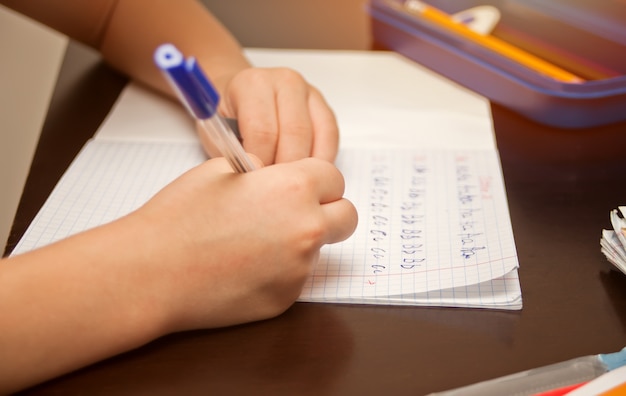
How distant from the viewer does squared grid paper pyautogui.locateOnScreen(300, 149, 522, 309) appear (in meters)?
0.43

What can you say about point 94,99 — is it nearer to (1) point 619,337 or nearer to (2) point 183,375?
(2) point 183,375

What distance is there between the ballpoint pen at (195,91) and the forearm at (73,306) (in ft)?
0.26

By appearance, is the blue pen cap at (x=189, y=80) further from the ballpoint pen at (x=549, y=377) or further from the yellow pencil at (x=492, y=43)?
the yellow pencil at (x=492, y=43)

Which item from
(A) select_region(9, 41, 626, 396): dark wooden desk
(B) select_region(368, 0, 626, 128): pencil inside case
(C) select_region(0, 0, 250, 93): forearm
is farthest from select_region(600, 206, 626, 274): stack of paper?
(C) select_region(0, 0, 250, 93): forearm

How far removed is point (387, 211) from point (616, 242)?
158mm

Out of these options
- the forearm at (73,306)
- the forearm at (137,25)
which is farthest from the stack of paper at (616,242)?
the forearm at (137,25)

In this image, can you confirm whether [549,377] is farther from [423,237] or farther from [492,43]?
[492,43]

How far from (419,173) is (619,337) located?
215 millimetres

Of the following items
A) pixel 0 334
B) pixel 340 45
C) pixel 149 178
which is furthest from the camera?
pixel 340 45

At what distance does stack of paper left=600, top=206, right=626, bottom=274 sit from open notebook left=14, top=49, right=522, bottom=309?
59 mm

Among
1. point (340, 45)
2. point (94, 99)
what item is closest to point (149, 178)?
point (94, 99)

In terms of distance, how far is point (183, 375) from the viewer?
0.38m

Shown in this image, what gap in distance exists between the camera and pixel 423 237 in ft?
1.58

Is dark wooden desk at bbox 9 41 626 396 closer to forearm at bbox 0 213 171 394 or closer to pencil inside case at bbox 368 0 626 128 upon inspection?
forearm at bbox 0 213 171 394
